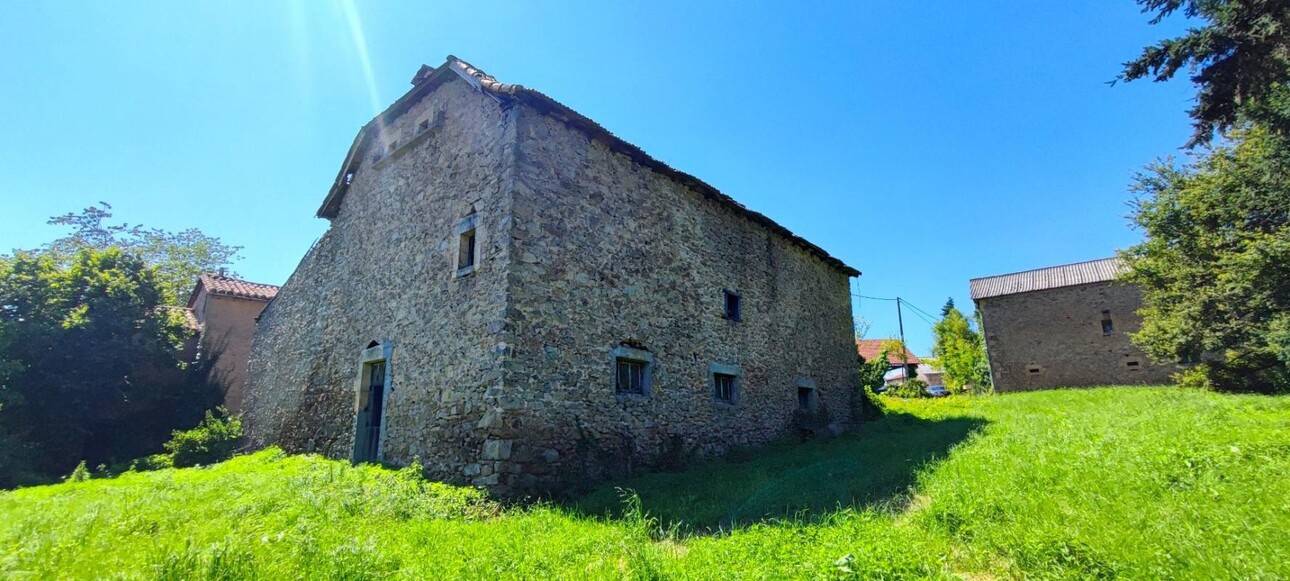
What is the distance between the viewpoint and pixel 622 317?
366 inches

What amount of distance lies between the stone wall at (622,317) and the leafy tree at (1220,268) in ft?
33.9

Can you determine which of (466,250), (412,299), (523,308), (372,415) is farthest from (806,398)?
(372,415)

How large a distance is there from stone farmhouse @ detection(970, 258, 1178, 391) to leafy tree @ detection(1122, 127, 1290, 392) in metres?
4.87

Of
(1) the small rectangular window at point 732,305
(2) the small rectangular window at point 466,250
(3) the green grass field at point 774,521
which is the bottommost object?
(3) the green grass field at point 774,521

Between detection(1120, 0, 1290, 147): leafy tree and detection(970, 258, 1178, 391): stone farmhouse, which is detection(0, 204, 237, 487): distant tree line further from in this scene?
detection(970, 258, 1178, 391): stone farmhouse

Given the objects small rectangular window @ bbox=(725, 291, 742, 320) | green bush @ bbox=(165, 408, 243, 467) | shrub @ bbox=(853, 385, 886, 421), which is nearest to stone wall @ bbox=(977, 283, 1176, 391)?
shrub @ bbox=(853, 385, 886, 421)

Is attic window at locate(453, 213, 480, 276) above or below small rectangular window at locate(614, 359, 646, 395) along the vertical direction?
above

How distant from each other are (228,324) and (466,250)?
16080 mm

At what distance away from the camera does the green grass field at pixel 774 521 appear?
3891 millimetres

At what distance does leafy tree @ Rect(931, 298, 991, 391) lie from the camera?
3409cm

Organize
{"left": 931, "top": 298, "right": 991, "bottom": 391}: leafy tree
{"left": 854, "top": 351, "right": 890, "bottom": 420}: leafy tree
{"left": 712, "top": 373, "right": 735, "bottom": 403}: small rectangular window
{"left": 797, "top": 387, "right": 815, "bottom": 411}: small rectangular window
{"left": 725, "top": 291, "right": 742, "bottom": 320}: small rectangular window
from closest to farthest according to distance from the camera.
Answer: {"left": 712, "top": 373, "right": 735, "bottom": 403}: small rectangular window, {"left": 725, "top": 291, "right": 742, "bottom": 320}: small rectangular window, {"left": 797, "top": 387, "right": 815, "bottom": 411}: small rectangular window, {"left": 854, "top": 351, "right": 890, "bottom": 420}: leafy tree, {"left": 931, "top": 298, "right": 991, "bottom": 391}: leafy tree

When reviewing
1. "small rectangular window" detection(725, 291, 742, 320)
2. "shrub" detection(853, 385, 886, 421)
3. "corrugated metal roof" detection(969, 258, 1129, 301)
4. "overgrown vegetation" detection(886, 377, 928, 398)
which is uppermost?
"corrugated metal roof" detection(969, 258, 1129, 301)

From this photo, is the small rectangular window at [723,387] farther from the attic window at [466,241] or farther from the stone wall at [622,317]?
the attic window at [466,241]

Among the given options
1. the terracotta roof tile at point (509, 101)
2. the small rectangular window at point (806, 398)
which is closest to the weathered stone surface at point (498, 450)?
the terracotta roof tile at point (509, 101)
